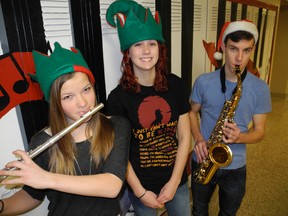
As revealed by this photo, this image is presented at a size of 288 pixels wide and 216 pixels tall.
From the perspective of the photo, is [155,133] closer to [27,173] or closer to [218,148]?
[218,148]

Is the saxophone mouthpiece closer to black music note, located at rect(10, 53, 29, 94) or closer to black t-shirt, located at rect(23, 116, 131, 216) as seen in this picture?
black t-shirt, located at rect(23, 116, 131, 216)

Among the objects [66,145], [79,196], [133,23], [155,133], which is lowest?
[79,196]

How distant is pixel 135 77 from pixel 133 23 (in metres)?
0.26

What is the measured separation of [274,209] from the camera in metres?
2.12

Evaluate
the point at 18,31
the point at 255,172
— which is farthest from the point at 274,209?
the point at 18,31

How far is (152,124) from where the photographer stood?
1.21 metres

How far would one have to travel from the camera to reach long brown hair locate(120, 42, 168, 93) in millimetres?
1178

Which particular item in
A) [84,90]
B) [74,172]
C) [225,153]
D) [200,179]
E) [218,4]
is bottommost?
[200,179]

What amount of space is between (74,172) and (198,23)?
1.65 m

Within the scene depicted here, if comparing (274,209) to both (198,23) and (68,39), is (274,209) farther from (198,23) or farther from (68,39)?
(68,39)

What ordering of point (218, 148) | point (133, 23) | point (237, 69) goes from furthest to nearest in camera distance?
point (218, 148) → point (237, 69) → point (133, 23)

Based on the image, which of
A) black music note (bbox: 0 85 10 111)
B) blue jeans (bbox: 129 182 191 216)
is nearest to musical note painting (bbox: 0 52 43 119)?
black music note (bbox: 0 85 10 111)

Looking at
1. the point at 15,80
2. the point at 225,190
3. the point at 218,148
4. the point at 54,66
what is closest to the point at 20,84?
the point at 15,80

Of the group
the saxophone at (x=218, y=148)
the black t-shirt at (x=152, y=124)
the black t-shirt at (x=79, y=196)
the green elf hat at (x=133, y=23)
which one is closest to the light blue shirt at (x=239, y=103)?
the saxophone at (x=218, y=148)
